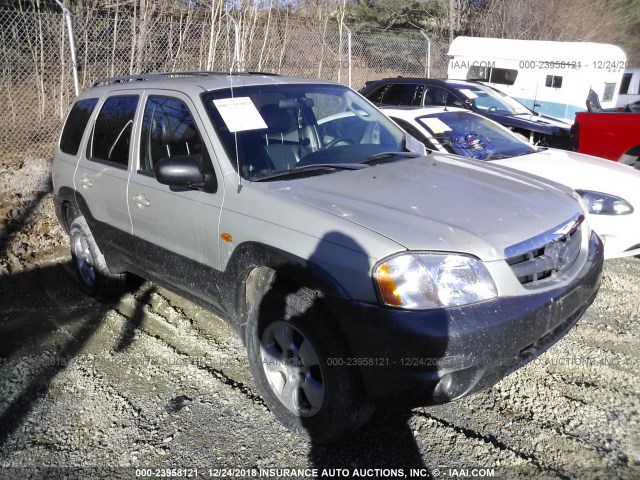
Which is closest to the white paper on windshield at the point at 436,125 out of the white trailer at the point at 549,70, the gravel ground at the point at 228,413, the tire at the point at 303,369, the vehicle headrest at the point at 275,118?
the gravel ground at the point at 228,413

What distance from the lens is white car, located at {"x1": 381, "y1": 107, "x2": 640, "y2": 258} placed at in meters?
4.61

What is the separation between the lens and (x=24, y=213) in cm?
673

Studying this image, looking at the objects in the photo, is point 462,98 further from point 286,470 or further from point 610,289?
point 286,470

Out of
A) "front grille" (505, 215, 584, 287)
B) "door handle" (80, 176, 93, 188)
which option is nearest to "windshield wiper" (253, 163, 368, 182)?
"front grille" (505, 215, 584, 287)

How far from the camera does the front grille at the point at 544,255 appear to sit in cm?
264

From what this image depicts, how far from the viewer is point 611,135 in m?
7.30

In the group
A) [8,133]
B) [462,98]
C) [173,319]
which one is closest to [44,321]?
[173,319]

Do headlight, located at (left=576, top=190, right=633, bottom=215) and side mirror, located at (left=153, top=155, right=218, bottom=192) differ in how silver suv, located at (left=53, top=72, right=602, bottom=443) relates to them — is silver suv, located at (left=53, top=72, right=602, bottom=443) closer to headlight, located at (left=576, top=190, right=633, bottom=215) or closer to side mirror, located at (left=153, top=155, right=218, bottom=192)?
side mirror, located at (left=153, top=155, right=218, bottom=192)

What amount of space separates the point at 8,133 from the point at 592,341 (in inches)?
332

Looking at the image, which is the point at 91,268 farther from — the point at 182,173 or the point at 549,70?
the point at 549,70

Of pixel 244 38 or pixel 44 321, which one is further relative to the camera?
pixel 244 38

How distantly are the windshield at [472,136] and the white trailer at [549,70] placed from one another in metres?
8.04

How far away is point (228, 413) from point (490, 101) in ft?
25.6

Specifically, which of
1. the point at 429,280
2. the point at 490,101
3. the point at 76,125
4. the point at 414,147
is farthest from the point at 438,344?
the point at 490,101
